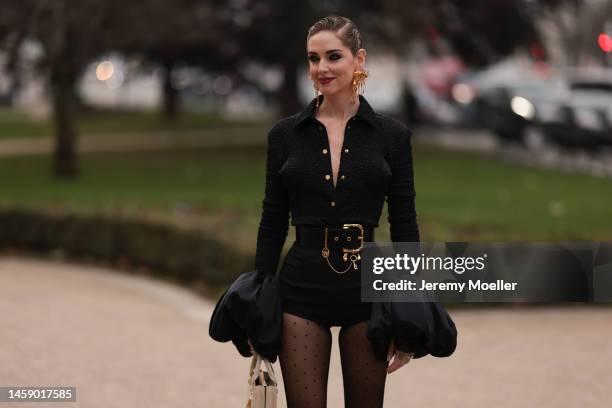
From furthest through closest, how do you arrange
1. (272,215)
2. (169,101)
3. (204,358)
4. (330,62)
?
(169,101) → (204,358) → (272,215) → (330,62)

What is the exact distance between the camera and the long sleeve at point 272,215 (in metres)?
4.76

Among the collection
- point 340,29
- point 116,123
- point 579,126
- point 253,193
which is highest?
point 116,123

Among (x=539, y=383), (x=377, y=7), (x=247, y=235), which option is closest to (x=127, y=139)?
(x=377, y=7)

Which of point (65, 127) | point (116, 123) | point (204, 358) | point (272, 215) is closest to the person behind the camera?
point (272, 215)

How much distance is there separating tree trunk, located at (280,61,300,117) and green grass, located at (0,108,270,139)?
9.32 meters

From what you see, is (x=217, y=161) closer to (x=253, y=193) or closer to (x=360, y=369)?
(x=253, y=193)

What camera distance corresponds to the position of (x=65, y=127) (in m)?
23.7

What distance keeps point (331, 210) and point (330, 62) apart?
1.67 feet

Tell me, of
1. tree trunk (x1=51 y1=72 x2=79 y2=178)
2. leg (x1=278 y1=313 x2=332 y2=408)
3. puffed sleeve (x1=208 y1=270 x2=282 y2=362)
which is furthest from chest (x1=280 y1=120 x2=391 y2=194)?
tree trunk (x1=51 y1=72 x2=79 y2=178)

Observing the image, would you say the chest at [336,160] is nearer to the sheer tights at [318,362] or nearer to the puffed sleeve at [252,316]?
the puffed sleeve at [252,316]

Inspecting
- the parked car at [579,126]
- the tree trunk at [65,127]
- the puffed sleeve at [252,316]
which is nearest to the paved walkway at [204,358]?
the puffed sleeve at [252,316]

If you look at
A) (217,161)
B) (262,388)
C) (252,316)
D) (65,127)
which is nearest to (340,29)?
(252,316)

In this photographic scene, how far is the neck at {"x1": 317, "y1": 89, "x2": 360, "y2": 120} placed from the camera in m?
4.78

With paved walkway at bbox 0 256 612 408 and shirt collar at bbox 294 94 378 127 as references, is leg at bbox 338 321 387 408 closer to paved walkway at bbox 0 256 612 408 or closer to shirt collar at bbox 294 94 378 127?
shirt collar at bbox 294 94 378 127
